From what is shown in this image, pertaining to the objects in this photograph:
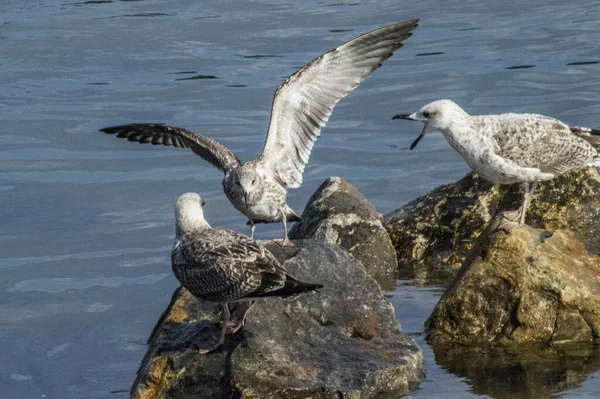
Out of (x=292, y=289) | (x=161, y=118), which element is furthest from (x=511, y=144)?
(x=161, y=118)

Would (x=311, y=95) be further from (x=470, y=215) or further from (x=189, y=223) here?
(x=189, y=223)

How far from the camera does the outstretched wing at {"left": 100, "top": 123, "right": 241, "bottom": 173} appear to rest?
10.5 meters

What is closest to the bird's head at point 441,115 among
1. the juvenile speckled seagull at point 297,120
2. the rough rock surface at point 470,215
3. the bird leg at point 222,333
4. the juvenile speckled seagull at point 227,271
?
the rough rock surface at point 470,215

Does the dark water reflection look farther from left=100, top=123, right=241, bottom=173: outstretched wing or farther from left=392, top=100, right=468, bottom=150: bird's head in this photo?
left=100, top=123, right=241, bottom=173: outstretched wing

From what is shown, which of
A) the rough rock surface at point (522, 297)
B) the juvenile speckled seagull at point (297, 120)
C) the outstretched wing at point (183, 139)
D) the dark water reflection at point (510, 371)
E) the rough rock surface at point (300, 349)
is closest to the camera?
the rough rock surface at point (300, 349)

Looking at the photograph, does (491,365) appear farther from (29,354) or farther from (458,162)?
(458,162)

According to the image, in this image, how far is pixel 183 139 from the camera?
427 inches

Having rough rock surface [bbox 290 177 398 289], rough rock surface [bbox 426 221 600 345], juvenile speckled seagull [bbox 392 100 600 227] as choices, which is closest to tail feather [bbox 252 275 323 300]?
rough rock surface [bbox 426 221 600 345]

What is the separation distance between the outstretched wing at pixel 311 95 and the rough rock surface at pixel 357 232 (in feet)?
1.61

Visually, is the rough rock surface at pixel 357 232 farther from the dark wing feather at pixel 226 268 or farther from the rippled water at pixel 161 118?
the dark wing feather at pixel 226 268

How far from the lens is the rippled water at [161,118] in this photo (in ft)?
32.3

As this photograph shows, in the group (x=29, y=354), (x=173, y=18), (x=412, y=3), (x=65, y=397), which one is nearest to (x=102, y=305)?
(x=29, y=354)

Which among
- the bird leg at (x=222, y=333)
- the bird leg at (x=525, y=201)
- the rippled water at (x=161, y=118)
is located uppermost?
the bird leg at (x=525, y=201)

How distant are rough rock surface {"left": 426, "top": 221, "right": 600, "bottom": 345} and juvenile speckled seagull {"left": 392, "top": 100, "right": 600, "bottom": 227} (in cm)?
78
